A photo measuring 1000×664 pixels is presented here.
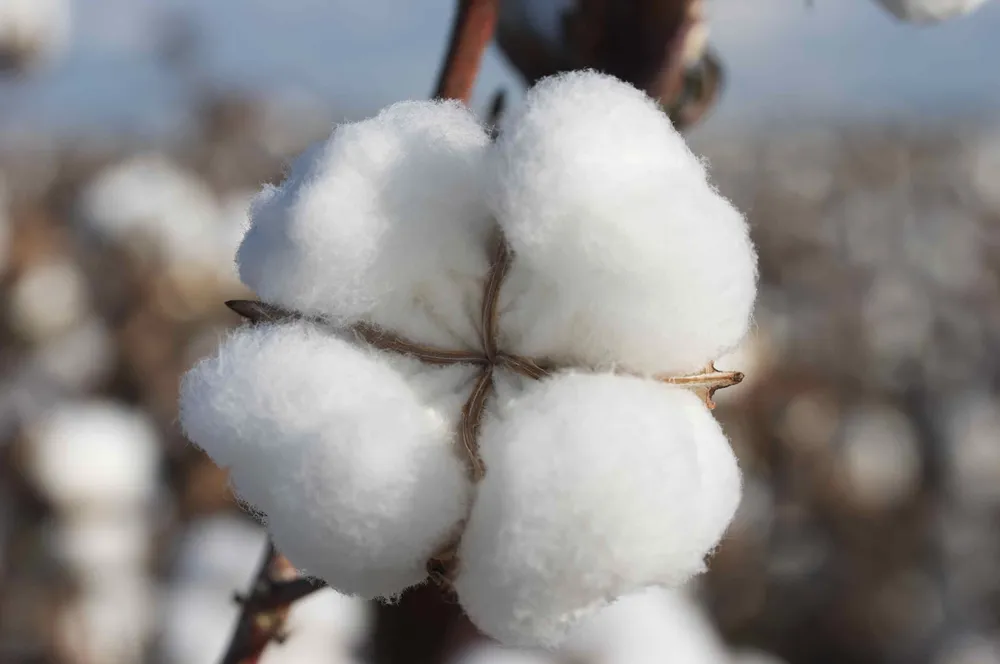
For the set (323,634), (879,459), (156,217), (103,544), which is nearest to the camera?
(323,634)

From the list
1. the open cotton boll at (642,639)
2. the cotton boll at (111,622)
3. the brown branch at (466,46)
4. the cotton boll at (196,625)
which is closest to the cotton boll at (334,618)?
the cotton boll at (196,625)

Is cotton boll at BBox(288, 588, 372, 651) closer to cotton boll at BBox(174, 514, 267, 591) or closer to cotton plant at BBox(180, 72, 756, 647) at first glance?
cotton boll at BBox(174, 514, 267, 591)

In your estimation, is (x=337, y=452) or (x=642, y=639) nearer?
(x=337, y=452)

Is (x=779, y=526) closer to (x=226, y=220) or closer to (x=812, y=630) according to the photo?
(x=812, y=630)

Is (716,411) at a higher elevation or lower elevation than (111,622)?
higher

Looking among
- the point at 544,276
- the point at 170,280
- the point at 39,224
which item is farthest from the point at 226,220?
the point at 544,276

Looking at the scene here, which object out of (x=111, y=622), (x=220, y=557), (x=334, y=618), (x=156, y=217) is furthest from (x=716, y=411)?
(x=156, y=217)

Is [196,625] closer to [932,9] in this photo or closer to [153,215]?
[153,215]

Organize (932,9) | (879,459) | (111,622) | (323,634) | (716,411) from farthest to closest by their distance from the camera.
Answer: (879,459) → (111,622) → (716,411) → (323,634) → (932,9)
